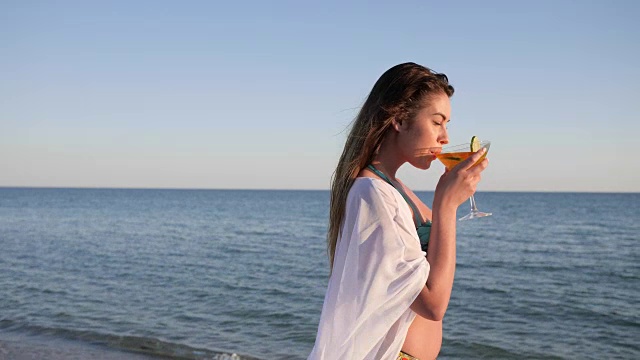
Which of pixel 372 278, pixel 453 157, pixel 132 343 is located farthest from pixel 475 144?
pixel 132 343

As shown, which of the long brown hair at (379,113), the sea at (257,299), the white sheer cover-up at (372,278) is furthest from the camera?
the sea at (257,299)

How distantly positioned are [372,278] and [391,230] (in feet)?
0.53

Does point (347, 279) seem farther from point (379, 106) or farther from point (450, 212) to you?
point (379, 106)

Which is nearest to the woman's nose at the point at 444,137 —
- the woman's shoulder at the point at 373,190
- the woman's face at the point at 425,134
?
the woman's face at the point at 425,134

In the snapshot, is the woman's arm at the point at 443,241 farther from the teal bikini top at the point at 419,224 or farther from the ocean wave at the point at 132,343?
the ocean wave at the point at 132,343

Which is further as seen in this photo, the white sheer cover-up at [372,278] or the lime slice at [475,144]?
the lime slice at [475,144]

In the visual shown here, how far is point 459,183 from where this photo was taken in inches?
84.9

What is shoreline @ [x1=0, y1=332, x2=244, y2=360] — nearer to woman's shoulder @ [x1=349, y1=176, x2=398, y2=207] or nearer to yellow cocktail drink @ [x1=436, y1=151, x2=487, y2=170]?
yellow cocktail drink @ [x1=436, y1=151, x2=487, y2=170]

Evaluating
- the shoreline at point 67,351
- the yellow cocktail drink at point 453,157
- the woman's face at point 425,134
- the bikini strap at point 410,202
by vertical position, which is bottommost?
the shoreline at point 67,351

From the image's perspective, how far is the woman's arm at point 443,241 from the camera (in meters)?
2.05

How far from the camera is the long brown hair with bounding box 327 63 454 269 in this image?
2.26m

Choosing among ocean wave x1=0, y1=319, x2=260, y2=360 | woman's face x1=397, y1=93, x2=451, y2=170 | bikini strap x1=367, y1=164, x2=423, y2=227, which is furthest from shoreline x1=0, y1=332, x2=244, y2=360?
woman's face x1=397, y1=93, x2=451, y2=170

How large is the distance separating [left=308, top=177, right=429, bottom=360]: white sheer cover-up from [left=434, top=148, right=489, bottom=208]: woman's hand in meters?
0.13

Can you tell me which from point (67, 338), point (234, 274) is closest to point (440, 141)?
point (67, 338)
